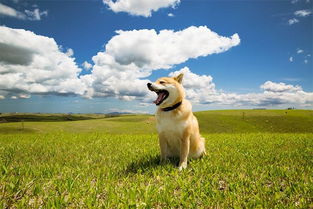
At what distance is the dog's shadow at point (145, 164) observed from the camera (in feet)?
18.7

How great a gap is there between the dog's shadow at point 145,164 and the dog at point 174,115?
1.97 ft

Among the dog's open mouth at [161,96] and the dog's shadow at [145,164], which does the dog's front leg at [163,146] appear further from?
the dog's open mouth at [161,96]

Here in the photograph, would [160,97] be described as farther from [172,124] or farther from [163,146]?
[163,146]

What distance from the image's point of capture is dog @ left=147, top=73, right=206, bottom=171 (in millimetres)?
5438

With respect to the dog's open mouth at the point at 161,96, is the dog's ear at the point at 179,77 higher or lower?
higher

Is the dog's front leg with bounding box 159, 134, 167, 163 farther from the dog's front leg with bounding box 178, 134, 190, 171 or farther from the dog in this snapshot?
the dog's front leg with bounding box 178, 134, 190, 171

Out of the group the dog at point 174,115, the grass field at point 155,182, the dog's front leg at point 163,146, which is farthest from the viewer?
the dog's front leg at point 163,146

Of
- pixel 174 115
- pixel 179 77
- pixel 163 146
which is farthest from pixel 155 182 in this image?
pixel 179 77

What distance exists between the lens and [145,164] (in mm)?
6312

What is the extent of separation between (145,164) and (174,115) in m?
1.83

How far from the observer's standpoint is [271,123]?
124 ft

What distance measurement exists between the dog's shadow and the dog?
1.97 feet

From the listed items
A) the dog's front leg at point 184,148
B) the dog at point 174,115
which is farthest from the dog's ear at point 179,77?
the dog's front leg at point 184,148

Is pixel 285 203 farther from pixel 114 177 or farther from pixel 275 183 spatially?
pixel 114 177
